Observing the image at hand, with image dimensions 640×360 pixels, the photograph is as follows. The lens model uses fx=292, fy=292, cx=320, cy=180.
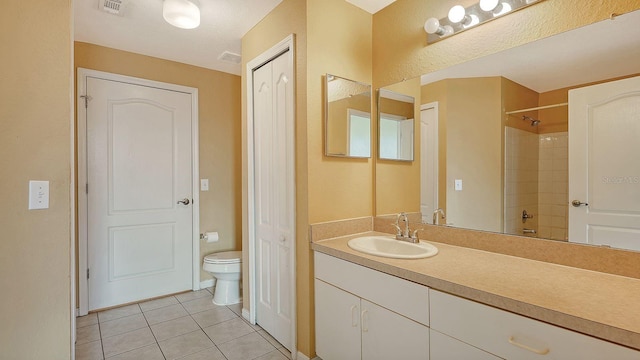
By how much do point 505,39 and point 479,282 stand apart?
1.21m

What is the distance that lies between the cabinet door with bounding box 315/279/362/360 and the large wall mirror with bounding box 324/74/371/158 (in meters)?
0.85

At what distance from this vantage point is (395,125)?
2.06 metres

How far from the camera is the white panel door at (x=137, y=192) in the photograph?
8.55ft

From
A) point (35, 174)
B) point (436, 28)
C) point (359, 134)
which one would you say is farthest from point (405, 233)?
point (35, 174)

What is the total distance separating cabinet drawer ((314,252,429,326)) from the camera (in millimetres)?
1229

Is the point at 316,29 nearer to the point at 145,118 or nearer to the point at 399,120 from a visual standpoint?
the point at 399,120

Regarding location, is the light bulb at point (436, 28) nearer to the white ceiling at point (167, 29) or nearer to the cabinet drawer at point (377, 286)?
the white ceiling at point (167, 29)

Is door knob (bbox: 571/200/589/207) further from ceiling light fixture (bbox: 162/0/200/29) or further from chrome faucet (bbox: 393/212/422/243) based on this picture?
ceiling light fixture (bbox: 162/0/200/29)

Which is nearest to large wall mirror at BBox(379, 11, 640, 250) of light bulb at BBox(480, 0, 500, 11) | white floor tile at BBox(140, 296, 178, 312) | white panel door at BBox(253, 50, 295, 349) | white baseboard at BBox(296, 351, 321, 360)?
light bulb at BBox(480, 0, 500, 11)

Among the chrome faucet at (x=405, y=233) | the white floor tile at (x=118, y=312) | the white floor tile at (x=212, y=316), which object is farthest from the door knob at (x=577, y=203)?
the white floor tile at (x=118, y=312)

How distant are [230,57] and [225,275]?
6.88 ft

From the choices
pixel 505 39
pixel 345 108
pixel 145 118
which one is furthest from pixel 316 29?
pixel 145 118

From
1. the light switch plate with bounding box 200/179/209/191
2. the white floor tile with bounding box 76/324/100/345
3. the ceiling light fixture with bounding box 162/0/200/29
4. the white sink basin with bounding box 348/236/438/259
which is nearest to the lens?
the white sink basin with bounding box 348/236/438/259

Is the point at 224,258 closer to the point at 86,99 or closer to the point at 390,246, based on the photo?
the point at 390,246
